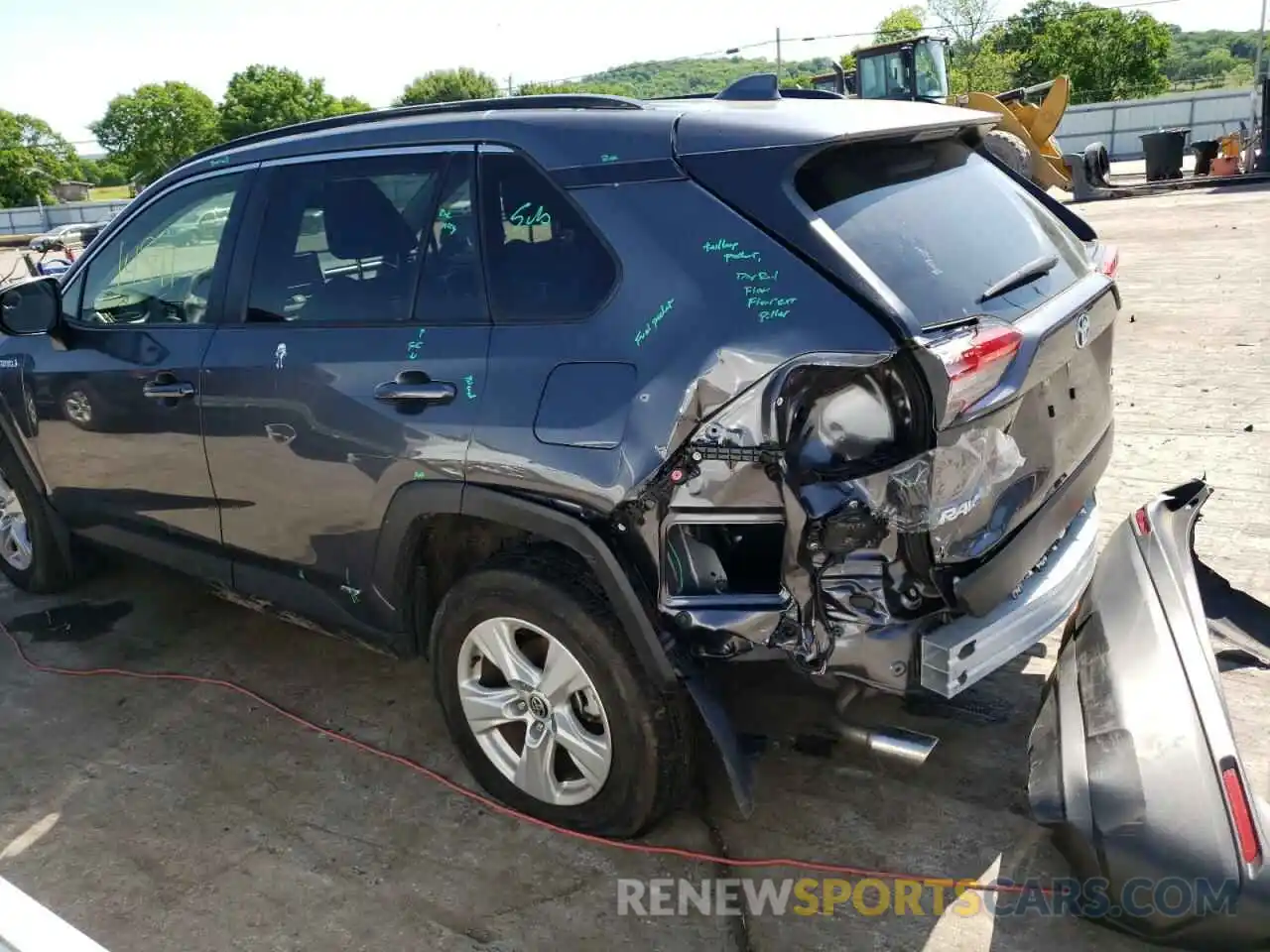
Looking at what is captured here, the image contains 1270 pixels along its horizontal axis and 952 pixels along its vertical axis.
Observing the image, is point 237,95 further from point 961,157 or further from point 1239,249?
point 961,157

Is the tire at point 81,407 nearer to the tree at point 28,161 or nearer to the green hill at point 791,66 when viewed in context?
the tree at point 28,161

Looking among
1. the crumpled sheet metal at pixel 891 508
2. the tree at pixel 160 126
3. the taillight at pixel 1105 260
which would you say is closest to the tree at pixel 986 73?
the tree at pixel 160 126

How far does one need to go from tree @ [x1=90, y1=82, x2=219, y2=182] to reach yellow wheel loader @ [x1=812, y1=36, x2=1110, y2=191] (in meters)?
71.2

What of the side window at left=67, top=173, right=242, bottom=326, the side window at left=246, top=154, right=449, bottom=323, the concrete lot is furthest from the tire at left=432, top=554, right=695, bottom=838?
the side window at left=67, top=173, right=242, bottom=326

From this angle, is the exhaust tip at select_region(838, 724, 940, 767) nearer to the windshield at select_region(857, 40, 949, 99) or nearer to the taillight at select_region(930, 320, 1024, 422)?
the taillight at select_region(930, 320, 1024, 422)

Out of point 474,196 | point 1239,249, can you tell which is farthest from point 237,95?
point 474,196

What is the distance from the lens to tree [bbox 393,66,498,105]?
104938mm

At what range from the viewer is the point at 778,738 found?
3471 millimetres

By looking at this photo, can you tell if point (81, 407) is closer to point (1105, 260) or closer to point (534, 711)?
point (534, 711)

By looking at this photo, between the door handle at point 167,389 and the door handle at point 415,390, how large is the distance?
3.35ft

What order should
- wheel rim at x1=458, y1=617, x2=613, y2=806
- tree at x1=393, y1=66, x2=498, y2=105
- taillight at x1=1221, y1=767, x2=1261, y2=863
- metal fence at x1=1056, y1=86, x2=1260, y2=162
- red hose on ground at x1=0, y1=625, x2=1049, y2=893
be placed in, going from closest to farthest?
taillight at x1=1221, y1=767, x2=1261, y2=863 < red hose on ground at x1=0, y1=625, x2=1049, y2=893 < wheel rim at x1=458, y1=617, x2=613, y2=806 < metal fence at x1=1056, y1=86, x2=1260, y2=162 < tree at x1=393, y1=66, x2=498, y2=105

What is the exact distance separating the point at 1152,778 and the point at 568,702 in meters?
1.51

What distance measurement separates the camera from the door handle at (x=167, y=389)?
3682 mm

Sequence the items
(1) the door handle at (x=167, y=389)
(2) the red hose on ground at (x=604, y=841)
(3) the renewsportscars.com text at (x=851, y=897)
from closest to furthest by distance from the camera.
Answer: (3) the renewsportscars.com text at (x=851, y=897) → (2) the red hose on ground at (x=604, y=841) → (1) the door handle at (x=167, y=389)
